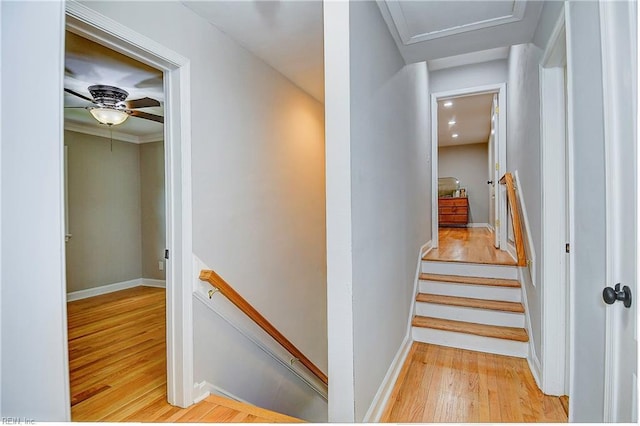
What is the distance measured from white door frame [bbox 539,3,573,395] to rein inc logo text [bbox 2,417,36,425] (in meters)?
2.44

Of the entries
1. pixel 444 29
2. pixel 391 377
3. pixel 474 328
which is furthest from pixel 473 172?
pixel 391 377

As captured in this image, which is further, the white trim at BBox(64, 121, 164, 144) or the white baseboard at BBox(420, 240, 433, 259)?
the white trim at BBox(64, 121, 164, 144)

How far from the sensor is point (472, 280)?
10.0 ft

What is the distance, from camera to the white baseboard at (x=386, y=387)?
1.76 meters

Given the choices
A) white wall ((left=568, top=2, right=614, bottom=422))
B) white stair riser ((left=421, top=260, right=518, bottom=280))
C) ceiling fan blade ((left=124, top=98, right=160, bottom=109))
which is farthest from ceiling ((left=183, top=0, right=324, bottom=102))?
white stair riser ((left=421, top=260, right=518, bottom=280))

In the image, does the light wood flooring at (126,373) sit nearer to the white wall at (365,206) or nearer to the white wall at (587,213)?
the white wall at (365,206)

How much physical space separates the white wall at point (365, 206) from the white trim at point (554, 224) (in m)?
0.94

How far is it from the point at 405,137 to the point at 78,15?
2.35 meters

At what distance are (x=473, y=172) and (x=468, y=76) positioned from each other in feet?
16.4

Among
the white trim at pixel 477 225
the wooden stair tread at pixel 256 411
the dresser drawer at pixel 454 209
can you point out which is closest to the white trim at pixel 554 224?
the wooden stair tread at pixel 256 411

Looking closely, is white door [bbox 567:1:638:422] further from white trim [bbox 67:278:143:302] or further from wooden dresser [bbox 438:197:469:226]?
wooden dresser [bbox 438:197:469:226]

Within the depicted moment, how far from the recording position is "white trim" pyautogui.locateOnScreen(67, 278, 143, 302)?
14.8 feet

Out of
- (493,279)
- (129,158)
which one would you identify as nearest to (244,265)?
(493,279)

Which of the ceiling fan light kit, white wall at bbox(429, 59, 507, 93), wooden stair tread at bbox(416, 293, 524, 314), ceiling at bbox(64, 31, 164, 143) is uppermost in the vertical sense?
white wall at bbox(429, 59, 507, 93)
